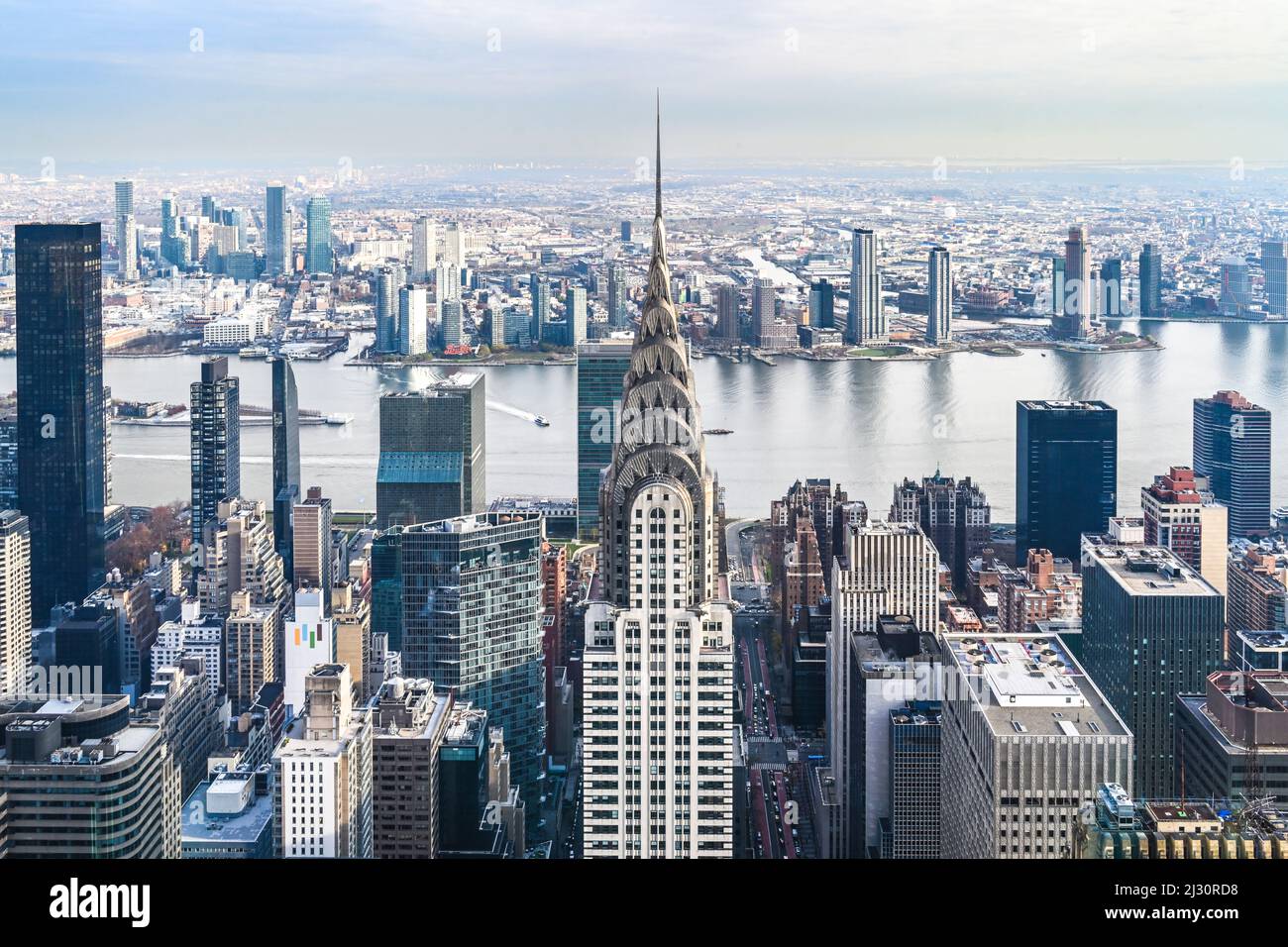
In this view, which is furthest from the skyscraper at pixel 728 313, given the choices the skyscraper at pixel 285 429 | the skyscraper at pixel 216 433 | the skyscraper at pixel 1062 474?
the skyscraper at pixel 216 433

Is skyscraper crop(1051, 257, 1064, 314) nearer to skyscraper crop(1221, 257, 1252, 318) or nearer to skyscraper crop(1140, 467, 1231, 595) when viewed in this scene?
skyscraper crop(1221, 257, 1252, 318)

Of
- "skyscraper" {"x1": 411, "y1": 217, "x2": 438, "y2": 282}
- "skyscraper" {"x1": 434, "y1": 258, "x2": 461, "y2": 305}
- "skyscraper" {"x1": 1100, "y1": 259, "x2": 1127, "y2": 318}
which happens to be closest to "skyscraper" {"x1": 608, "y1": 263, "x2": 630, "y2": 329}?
"skyscraper" {"x1": 411, "y1": 217, "x2": 438, "y2": 282}

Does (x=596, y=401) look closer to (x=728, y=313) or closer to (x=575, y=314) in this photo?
(x=575, y=314)

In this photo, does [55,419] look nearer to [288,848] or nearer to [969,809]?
[288,848]

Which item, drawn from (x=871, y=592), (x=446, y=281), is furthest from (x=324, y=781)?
(x=446, y=281)

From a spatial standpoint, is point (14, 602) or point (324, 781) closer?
point (324, 781)

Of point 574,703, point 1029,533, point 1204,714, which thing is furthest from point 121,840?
point 1029,533

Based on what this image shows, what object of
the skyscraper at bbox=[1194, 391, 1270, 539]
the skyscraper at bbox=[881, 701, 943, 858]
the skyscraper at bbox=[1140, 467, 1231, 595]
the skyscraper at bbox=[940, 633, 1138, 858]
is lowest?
the skyscraper at bbox=[881, 701, 943, 858]
